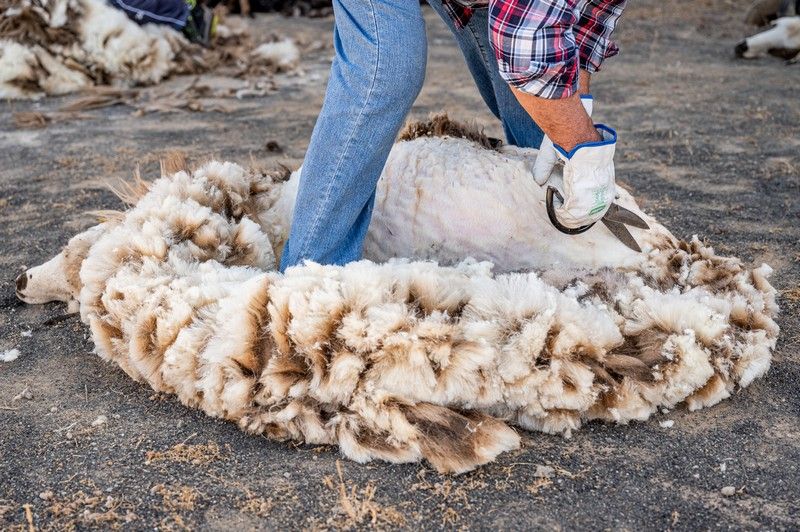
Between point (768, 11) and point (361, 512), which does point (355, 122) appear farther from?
point (768, 11)

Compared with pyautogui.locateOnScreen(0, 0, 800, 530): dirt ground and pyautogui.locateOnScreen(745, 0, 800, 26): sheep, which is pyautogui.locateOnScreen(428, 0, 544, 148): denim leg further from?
pyautogui.locateOnScreen(745, 0, 800, 26): sheep

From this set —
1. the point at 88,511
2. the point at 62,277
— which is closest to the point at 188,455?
the point at 88,511

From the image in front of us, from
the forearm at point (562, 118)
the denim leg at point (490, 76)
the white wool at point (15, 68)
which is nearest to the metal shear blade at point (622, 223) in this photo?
the forearm at point (562, 118)

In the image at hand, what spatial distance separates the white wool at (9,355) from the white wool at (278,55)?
16.7ft

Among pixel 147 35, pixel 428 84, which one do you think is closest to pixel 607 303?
pixel 428 84

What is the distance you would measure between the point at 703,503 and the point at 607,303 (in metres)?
0.71

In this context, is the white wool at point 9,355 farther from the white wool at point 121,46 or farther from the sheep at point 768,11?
the sheep at point 768,11

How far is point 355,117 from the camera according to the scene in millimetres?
2475

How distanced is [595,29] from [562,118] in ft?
1.46

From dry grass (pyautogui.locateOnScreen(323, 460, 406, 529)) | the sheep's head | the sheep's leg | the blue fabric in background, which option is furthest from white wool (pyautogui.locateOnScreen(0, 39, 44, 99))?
the sheep's leg

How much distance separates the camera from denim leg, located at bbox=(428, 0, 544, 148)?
2.97 meters

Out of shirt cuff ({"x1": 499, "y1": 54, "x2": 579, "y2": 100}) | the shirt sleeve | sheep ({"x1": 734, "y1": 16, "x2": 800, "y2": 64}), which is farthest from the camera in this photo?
sheep ({"x1": 734, "y1": 16, "x2": 800, "y2": 64})

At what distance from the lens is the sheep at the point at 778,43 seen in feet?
23.6

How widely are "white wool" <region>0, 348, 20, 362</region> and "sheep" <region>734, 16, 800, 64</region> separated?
259 inches
